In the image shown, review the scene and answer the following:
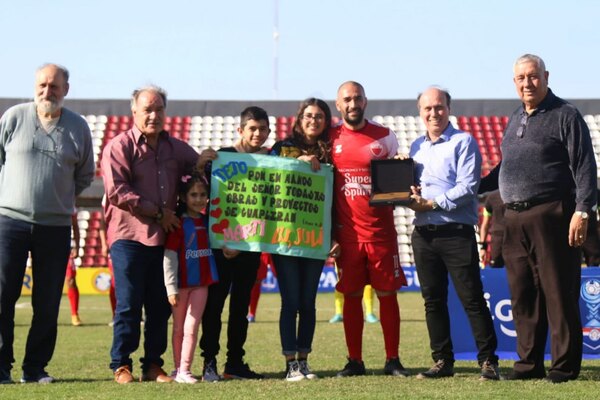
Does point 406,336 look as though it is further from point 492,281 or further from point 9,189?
point 9,189

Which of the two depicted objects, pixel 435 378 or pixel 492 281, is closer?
pixel 435 378

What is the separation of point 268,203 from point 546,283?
2.23 m

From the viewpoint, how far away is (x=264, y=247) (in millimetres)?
8148

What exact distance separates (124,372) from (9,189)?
5.33ft

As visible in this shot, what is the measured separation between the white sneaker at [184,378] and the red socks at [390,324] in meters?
1.56

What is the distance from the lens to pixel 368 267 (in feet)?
27.2

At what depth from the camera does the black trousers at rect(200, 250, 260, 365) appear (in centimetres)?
822


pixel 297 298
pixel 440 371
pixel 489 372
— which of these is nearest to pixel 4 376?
pixel 297 298

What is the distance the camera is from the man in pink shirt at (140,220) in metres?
7.81

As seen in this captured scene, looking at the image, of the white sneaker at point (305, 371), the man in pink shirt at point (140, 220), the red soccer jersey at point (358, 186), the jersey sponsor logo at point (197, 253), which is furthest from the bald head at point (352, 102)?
the white sneaker at point (305, 371)

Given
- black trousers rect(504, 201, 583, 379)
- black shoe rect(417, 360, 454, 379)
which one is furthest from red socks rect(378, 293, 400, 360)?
black trousers rect(504, 201, 583, 379)

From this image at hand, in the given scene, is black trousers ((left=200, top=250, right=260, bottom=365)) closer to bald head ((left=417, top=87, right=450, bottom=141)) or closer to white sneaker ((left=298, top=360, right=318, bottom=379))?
white sneaker ((left=298, top=360, right=318, bottom=379))

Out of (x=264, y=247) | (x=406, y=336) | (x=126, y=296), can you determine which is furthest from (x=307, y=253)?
(x=406, y=336)

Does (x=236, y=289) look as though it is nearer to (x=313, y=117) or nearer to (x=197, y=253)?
(x=197, y=253)
